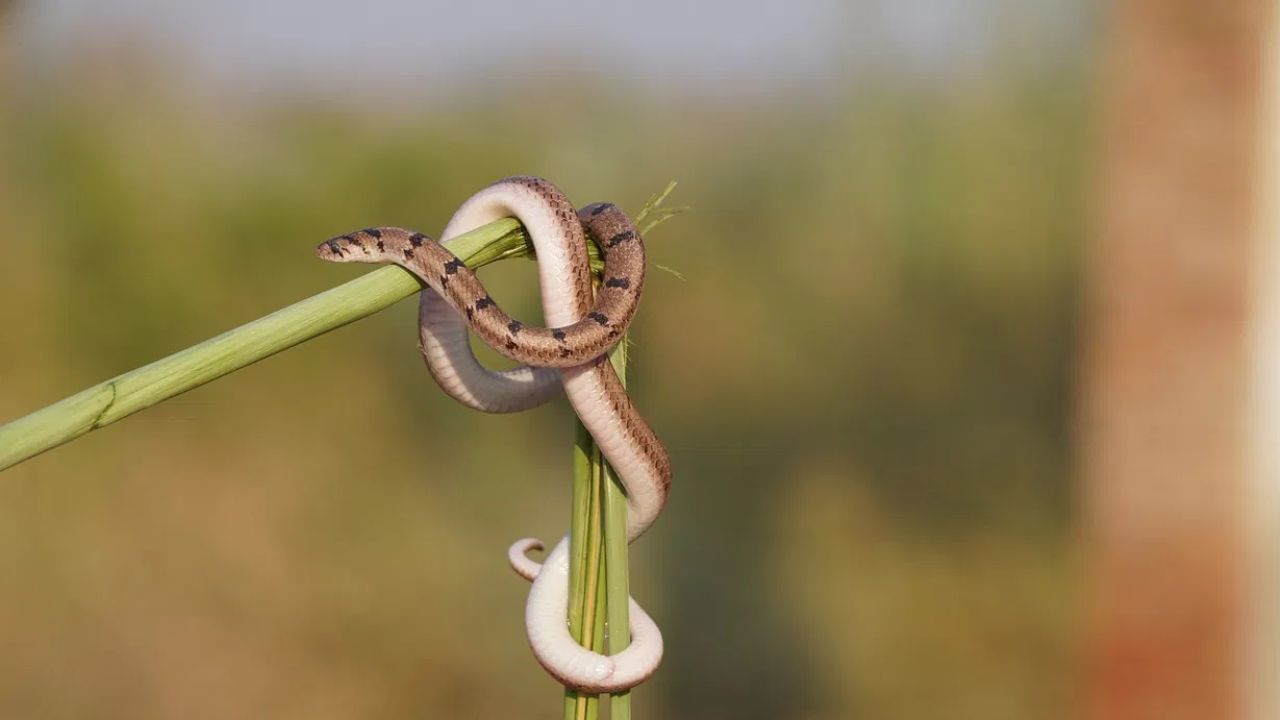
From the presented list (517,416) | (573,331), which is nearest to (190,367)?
(573,331)

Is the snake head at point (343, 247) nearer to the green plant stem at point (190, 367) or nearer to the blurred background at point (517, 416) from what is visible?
the green plant stem at point (190, 367)

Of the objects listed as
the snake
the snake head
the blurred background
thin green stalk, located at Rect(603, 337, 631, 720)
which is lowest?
thin green stalk, located at Rect(603, 337, 631, 720)

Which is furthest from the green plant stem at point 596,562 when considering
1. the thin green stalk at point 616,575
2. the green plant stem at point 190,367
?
the green plant stem at point 190,367

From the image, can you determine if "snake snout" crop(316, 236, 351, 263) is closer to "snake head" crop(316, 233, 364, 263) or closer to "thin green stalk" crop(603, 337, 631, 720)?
"snake head" crop(316, 233, 364, 263)

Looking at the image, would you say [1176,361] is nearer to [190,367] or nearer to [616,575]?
[616,575]

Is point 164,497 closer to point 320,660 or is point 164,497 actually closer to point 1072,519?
point 320,660

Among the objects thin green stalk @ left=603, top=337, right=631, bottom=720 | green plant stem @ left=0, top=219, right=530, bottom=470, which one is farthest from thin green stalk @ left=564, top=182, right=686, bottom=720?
green plant stem @ left=0, top=219, right=530, bottom=470
